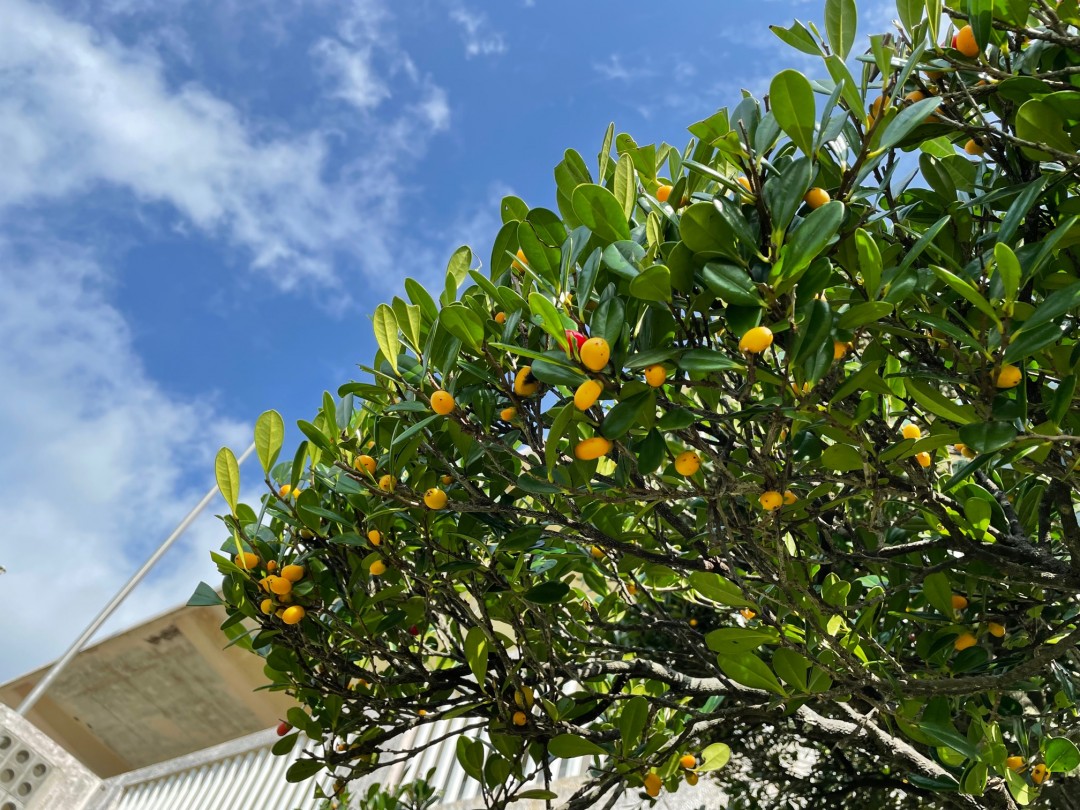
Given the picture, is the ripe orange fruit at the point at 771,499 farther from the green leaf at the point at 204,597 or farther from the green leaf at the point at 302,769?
the green leaf at the point at 302,769

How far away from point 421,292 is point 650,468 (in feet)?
1.77

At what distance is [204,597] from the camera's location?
1988 millimetres

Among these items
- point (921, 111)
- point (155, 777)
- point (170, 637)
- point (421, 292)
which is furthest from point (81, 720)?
point (921, 111)

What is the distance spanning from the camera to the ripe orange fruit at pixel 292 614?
193 centimetres

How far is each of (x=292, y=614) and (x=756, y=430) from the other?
1140 mm

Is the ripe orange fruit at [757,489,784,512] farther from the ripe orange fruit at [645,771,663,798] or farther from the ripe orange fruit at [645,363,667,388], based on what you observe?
the ripe orange fruit at [645,771,663,798]

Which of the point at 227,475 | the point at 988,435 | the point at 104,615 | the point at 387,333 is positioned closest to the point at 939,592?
the point at 988,435

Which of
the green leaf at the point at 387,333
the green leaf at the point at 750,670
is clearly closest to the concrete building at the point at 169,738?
the green leaf at the point at 750,670

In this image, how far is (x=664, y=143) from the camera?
166cm

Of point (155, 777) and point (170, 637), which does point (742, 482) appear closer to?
point (155, 777)

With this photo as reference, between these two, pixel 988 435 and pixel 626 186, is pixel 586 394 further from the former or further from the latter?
pixel 988 435

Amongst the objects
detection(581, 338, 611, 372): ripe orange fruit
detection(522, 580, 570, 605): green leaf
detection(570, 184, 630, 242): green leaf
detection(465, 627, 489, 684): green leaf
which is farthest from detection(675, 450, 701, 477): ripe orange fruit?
detection(465, 627, 489, 684): green leaf

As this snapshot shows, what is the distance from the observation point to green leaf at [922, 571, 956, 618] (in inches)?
66.6

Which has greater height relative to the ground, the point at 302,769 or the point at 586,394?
the point at 586,394
